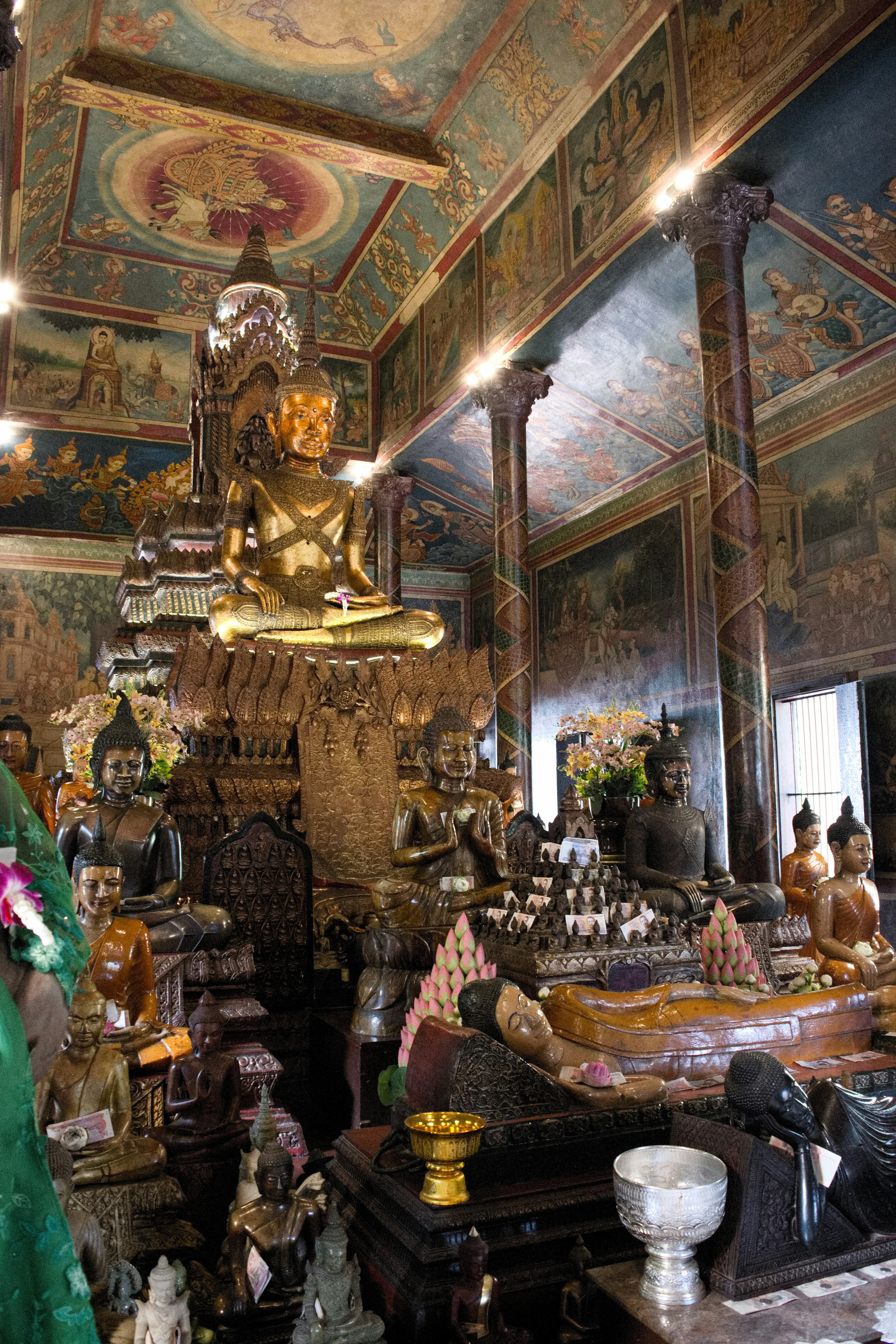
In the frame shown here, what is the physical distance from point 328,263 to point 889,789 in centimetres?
983

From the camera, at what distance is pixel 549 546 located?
1420 cm

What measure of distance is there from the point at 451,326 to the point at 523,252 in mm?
1784

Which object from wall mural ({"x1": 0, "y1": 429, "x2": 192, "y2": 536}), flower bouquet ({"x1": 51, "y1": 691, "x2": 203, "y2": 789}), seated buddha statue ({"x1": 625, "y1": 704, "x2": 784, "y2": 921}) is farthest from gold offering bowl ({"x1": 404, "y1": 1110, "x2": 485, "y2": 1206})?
wall mural ({"x1": 0, "y1": 429, "x2": 192, "y2": 536})

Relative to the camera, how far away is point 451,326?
11.4m

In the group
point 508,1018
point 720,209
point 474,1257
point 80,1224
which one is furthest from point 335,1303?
point 720,209

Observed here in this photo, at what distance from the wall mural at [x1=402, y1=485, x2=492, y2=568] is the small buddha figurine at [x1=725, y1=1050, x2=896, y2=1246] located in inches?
488

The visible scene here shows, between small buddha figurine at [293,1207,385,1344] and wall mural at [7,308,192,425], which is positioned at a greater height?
wall mural at [7,308,192,425]

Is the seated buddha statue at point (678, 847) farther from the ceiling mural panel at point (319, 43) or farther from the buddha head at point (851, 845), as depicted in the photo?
the ceiling mural panel at point (319, 43)

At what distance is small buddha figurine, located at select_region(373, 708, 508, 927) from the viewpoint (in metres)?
3.94

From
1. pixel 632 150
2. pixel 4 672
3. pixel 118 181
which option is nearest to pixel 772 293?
pixel 632 150

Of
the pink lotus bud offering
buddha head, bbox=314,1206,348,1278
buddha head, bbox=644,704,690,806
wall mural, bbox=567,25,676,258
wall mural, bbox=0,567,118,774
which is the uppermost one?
wall mural, bbox=567,25,676,258

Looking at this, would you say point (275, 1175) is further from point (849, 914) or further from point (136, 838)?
point (849, 914)

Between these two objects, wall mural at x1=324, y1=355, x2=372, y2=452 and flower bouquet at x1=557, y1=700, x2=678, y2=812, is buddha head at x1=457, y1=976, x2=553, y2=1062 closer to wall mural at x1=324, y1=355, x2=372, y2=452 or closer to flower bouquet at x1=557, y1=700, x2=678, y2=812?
flower bouquet at x1=557, y1=700, x2=678, y2=812

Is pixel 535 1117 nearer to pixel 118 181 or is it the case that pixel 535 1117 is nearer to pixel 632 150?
pixel 632 150
